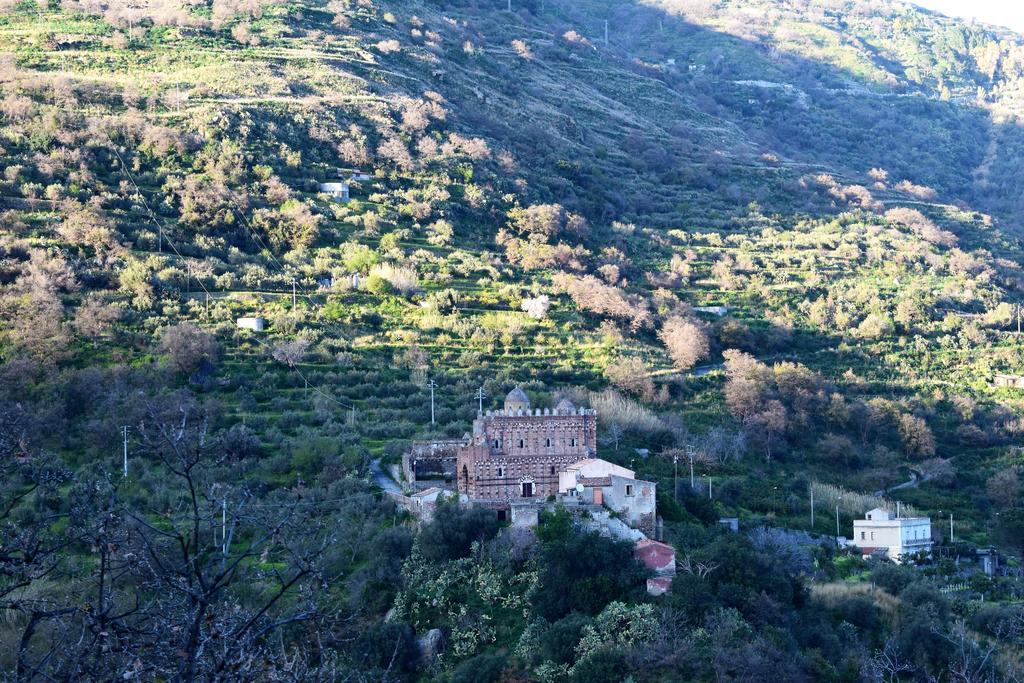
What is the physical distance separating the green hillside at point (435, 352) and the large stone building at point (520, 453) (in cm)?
241

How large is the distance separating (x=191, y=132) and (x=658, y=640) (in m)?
43.1

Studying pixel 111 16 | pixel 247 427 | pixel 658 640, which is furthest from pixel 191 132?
pixel 658 640

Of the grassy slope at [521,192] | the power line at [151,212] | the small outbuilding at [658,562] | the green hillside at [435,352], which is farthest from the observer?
the power line at [151,212]

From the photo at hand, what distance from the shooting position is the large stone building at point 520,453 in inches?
1359

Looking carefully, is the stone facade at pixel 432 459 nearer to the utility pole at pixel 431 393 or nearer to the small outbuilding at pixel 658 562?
the utility pole at pixel 431 393

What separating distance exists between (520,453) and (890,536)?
12141mm

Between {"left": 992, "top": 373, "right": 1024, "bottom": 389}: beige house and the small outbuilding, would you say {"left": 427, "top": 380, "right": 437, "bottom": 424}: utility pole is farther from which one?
{"left": 992, "top": 373, "right": 1024, "bottom": 389}: beige house

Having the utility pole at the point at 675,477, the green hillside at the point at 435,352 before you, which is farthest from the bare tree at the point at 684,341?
the utility pole at the point at 675,477

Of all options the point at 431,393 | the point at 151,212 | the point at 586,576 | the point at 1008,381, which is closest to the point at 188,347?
the point at 431,393

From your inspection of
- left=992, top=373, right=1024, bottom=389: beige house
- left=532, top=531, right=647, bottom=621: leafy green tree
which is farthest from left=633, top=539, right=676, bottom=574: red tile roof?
left=992, top=373, right=1024, bottom=389: beige house

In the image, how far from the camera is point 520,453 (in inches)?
1372

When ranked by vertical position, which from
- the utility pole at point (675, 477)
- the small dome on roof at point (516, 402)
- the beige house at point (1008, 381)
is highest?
the small dome on roof at point (516, 402)

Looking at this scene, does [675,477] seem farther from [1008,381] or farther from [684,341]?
[1008,381]

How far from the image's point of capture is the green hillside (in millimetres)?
26312
